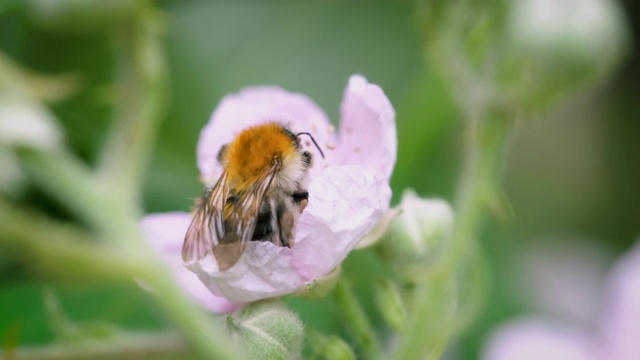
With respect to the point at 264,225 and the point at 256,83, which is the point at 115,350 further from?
the point at 256,83

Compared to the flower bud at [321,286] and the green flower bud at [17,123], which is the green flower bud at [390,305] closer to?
the flower bud at [321,286]

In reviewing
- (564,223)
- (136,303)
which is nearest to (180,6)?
(136,303)

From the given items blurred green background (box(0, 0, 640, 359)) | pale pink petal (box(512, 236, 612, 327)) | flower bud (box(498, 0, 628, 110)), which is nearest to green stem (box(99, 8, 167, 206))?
blurred green background (box(0, 0, 640, 359))

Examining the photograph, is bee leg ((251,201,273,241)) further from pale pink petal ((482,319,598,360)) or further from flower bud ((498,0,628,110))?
pale pink petal ((482,319,598,360))

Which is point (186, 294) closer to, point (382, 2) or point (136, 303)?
point (136, 303)

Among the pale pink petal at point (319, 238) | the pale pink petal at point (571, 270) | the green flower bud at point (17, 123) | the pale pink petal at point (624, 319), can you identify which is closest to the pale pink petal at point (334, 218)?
the pale pink petal at point (319, 238)

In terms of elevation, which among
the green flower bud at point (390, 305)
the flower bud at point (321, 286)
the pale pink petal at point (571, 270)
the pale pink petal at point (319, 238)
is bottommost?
the green flower bud at point (390, 305)

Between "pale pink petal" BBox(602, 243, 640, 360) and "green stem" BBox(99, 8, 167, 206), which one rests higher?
"green stem" BBox(99, 8, 167, 206)
